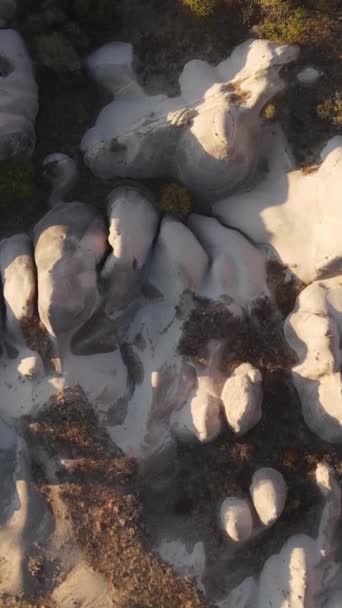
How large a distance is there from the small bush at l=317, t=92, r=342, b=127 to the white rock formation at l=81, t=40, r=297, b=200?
83 centimetres

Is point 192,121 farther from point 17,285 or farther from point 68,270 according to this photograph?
point 17,285

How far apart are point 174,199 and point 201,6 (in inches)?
138

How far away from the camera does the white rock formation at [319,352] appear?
10.4 meters

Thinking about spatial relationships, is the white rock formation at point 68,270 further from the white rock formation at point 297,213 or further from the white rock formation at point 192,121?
the white rock formation at point 297,213

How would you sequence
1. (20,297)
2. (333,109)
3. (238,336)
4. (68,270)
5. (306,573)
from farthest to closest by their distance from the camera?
1. (238,336)
2. (333,109)
3. (20,297)
4. (306,573)
5. (68,270)

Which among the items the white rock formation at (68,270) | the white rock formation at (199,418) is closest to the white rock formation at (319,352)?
the white rock formation at (199,418)

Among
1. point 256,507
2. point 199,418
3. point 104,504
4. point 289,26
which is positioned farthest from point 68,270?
point 289,26

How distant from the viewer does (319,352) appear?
1044 centimetres

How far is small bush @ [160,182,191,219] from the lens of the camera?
11.0 meters

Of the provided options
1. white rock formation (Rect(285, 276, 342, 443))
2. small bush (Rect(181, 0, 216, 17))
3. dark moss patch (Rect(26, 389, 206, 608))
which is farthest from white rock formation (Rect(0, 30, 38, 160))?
white rock formation (Rect(285, 276, 342, 443))

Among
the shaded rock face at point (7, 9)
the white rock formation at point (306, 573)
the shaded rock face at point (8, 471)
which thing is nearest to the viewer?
the white rock formation at point (306, 573)

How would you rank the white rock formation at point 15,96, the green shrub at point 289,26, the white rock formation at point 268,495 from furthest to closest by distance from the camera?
the white rock formation at point 15,96, the green shrub at point 289,26, the white rock formation at point 268,495

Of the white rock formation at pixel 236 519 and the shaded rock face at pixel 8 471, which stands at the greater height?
the shaded rock face at pixel 8 471

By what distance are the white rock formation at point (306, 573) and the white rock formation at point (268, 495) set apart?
0.70 meters
